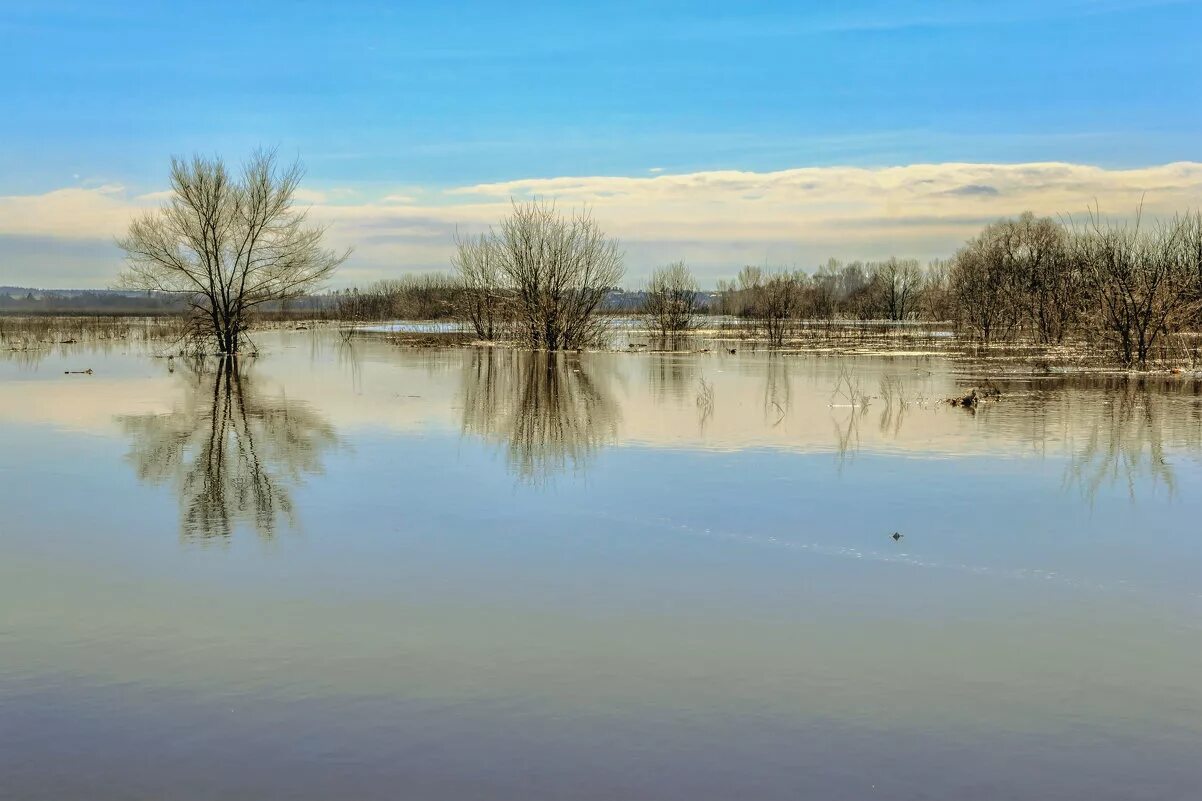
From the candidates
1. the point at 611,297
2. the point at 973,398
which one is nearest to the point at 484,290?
the point at 611,297

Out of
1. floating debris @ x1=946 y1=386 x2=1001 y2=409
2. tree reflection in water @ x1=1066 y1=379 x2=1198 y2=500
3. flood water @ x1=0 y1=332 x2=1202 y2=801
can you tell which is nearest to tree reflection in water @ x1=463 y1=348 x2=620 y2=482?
flood water @ x1=0 y1=332 x2=1202 y2=801

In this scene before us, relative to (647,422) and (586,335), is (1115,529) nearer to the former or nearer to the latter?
(647,422)

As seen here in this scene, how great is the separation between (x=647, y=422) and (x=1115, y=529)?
7.73m

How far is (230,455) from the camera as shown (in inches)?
488

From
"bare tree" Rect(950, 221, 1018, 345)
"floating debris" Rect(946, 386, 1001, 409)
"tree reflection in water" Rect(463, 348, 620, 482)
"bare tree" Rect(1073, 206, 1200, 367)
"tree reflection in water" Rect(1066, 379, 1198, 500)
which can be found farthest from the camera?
"bare tree" Rect(950, 221, 1018, 345)

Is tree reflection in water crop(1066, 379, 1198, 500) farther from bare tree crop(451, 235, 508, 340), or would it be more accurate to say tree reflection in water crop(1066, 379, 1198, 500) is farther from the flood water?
bare tree crop(451, 235, 508, 340)

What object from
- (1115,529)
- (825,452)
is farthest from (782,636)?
(825,452)

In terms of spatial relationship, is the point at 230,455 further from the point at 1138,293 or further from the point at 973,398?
the point at 1138,293

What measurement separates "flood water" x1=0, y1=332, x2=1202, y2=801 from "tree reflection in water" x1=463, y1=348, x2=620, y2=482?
0.15 meters

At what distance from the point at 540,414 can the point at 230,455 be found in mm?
5267

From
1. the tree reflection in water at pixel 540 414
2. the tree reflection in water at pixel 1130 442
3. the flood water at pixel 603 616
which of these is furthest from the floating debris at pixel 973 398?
the tree reflection in water at pixel 540 414

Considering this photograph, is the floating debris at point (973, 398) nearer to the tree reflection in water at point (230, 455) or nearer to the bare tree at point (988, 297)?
the tree reflection in water at point (230, 455)

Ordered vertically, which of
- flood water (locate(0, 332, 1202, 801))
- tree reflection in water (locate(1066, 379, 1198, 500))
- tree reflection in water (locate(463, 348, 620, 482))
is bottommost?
flood water (locate(0, 332, 1202, 801))

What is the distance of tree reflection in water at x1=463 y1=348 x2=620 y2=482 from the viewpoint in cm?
1216
